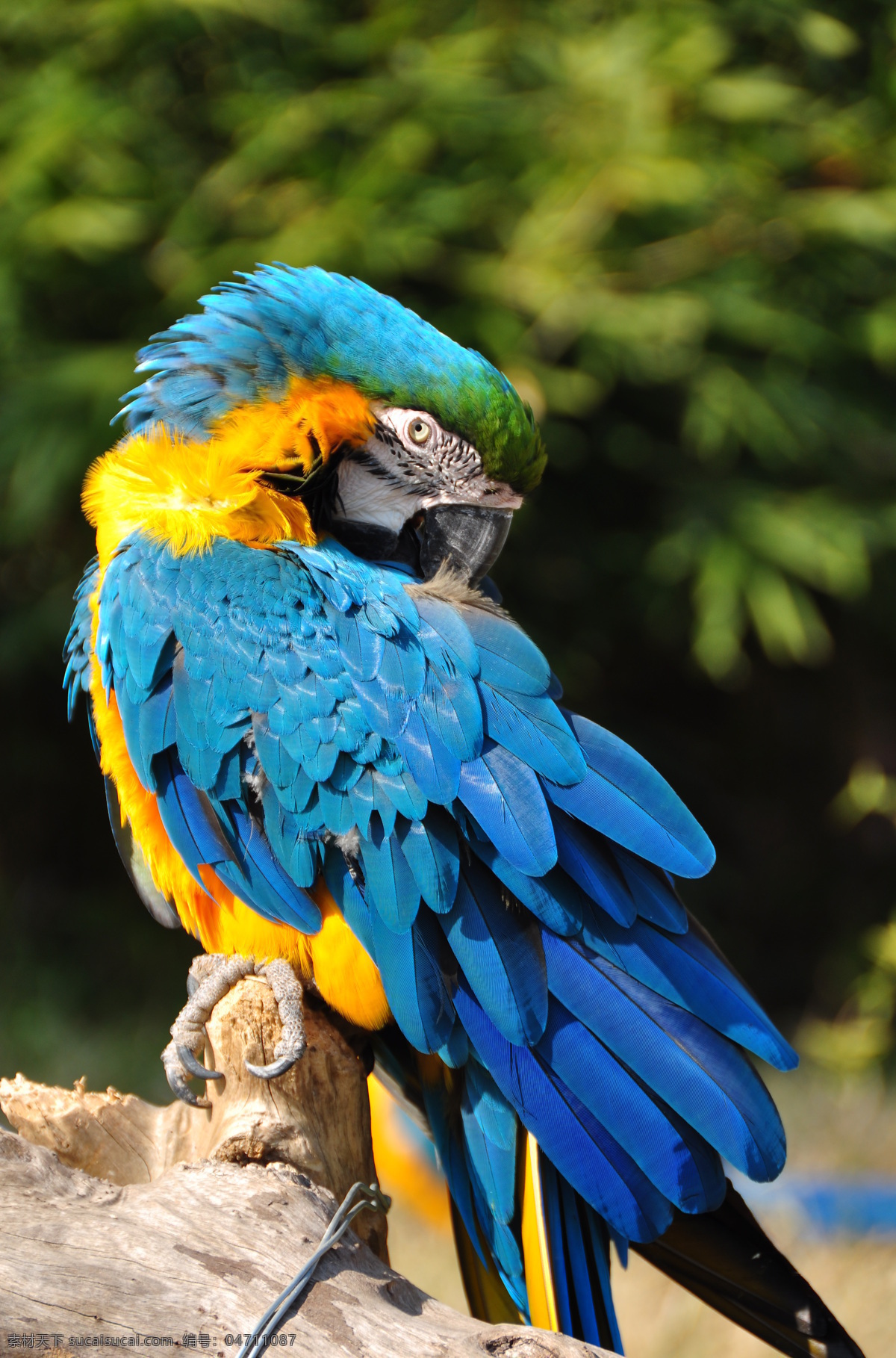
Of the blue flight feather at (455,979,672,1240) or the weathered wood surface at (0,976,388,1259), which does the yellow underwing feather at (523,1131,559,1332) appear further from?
the weathered wood surface at (0,976,388,1259)

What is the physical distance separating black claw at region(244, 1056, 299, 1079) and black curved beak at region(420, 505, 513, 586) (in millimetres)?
724

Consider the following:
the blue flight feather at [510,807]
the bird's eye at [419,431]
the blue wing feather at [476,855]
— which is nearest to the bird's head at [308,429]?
the bird's eye at [419,431]

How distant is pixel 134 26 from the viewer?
282cm

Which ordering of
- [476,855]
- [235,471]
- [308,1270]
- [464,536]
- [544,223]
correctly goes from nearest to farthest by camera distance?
[308,1270]
[476,855]
[235,471]
[464,536]
[544,223]

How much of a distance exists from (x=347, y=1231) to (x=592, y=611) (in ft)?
8.26

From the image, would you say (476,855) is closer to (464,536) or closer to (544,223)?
(464,536)

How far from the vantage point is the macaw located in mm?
1335

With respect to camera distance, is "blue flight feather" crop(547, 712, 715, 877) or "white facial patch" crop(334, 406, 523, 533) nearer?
"blue flight feather" crop(547, 712, 715, 877)

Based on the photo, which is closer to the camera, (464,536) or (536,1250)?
(536,1250)

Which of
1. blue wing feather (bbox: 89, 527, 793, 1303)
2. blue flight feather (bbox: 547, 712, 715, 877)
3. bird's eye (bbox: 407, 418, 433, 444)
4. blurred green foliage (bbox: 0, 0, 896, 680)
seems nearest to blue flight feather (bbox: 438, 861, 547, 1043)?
blue wing feather (bbox: 89, 527, 793, 1303)

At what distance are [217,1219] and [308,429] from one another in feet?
3.35

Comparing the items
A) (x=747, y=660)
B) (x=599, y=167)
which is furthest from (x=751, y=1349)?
(x=599, y=167)

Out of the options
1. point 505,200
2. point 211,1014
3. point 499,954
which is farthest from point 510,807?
point 505,200

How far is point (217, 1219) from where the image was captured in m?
1.14
